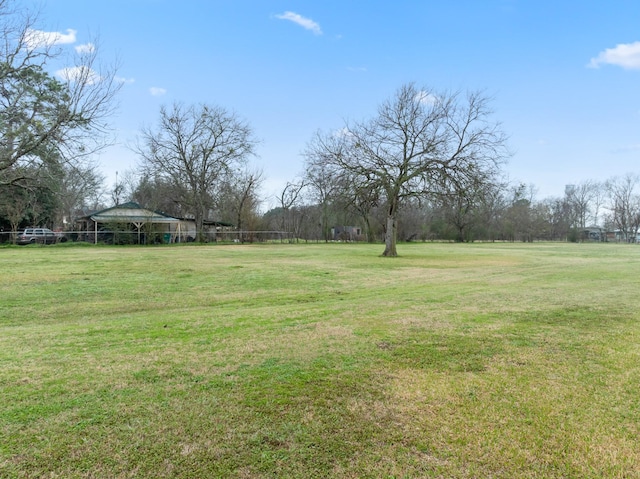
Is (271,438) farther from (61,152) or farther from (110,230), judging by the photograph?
(110,230)

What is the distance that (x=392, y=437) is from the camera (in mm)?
2297

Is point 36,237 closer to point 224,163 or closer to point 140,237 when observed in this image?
point 140,237

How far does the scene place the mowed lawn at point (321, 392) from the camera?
2059 millimetres

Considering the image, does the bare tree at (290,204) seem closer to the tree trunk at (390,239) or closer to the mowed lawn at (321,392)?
the tree trunk at (390,239)

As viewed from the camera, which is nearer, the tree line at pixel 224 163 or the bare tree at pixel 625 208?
the tree line at pixel 224 163

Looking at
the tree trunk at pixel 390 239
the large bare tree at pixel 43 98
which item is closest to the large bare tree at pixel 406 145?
the tree trunk at pixel 390 239

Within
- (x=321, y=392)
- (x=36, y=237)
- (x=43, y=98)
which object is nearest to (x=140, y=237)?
(x=36, y=237)

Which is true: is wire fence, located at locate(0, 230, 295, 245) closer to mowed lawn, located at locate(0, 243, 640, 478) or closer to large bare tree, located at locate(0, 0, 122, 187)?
large bare tree, located at locate(0, 0, 122, 187)

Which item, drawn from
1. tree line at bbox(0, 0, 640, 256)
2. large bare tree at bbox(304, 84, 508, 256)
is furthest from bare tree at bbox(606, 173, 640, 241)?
large bare tree at bbox(304, 84, 508, 256)

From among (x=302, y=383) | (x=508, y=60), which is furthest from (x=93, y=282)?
(x=508, y=60)

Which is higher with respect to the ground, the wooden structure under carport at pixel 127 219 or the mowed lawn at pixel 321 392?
the wooden structure under carport at pixel 127 219

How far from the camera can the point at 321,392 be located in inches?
115

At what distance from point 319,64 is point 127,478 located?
1975 cm

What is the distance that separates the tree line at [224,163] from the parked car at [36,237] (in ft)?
5.97
